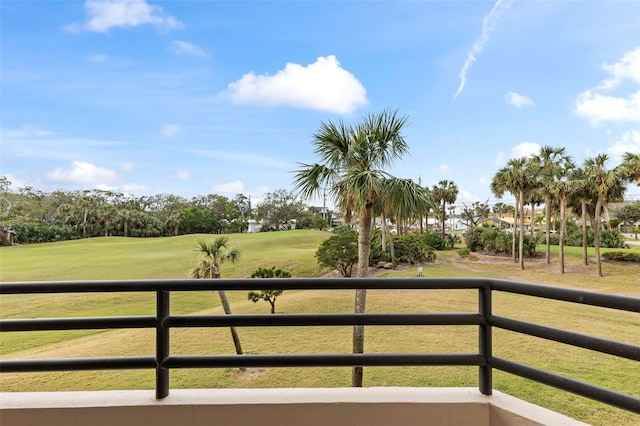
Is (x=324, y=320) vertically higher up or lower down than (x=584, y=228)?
lower down

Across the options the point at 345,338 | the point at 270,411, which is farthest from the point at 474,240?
the point at 270,411

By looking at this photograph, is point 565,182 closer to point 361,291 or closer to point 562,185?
point 562,185

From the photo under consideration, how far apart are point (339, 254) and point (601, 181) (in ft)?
42.5

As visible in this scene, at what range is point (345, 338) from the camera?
8.35 meters

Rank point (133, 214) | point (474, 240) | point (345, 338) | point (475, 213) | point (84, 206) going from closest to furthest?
point (345, 338)
point (474, 240)
point (84, 206)
point (133, 214)
point (475, 213)

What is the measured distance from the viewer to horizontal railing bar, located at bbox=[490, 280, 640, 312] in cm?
97

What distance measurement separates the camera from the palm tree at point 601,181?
49.1ft

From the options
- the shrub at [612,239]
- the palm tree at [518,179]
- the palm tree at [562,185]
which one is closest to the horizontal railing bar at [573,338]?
the palm tree at [562,185]

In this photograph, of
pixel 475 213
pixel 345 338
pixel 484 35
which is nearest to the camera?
pixel 345 338

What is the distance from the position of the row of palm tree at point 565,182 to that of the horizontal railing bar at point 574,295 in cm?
1573

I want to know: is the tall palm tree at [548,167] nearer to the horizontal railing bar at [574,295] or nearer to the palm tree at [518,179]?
the palm tree at [518,179]

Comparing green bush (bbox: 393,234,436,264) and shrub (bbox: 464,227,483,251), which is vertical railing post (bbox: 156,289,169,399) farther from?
shrub (bbox: 464,227,483,251)

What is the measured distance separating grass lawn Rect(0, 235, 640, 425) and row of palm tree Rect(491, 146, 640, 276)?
101 inches

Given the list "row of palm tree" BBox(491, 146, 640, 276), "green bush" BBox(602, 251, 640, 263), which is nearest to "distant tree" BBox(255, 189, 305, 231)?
"row of palm tree" BBox(491, 146, 640, 276)
